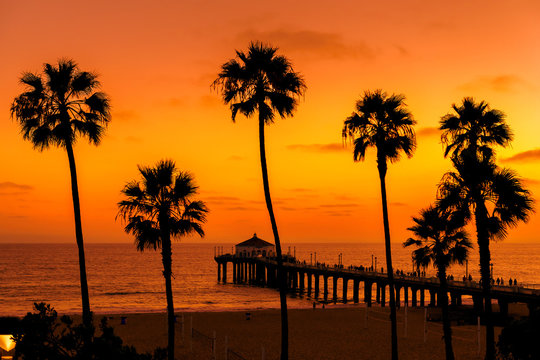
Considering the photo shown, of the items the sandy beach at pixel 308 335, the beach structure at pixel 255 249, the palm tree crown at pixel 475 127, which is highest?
the palm tree crown at pixel 475 127

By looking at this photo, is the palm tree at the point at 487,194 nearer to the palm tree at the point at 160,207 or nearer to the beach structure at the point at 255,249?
the palm tree at the point at 160,207

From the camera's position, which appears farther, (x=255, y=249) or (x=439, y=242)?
(x=255, y=249)

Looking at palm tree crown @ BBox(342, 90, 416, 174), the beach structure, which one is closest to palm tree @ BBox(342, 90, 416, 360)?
palm tree crown @ BBox(342, 90, 416, 174)

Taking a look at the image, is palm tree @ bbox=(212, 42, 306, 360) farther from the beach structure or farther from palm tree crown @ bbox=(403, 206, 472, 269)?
the beach structure

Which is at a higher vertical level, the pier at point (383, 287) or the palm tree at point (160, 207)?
the palm tree at point (160, 207)

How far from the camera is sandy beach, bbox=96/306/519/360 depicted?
3366 cm

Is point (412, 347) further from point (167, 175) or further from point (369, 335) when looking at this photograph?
point (167, 175)

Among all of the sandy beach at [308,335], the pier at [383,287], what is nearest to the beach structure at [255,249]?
the pier at [383,287]

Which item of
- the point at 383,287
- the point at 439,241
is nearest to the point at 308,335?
the point at 439,241

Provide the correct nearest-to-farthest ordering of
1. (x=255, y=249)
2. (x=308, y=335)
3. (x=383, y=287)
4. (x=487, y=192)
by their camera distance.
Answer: (x=487, y=192) → (x=308, y=335) → (x=383, y=287) → (x=255, y=249)

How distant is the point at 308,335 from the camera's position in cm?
4131

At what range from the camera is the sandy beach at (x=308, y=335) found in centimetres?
3366

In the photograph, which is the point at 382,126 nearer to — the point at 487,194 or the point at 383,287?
the point at 487,194

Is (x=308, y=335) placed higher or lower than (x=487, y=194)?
lower
